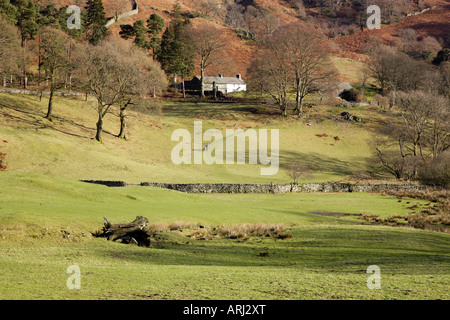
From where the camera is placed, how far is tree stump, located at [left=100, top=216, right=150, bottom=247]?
21984mm

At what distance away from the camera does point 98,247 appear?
1997cm

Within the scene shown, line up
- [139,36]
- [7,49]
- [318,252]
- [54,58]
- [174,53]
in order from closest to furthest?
[318,252]
[7,49]
[54,58]
[139,36]
[174,53]

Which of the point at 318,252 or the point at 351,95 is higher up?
the point at 351,95

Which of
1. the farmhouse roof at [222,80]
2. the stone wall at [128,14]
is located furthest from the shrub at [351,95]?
the stone wall at [128,14]

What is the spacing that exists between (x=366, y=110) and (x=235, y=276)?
92983mm

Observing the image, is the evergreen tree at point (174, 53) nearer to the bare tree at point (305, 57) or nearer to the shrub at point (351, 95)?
the bare tree at point (305, 57)

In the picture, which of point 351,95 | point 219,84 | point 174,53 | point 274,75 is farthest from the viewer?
point 219,84

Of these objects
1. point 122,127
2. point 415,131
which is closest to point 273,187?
point 122,127

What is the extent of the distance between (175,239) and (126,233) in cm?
299

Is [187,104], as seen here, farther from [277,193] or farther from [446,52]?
[446,52]

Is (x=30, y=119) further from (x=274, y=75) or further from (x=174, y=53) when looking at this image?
(x=174, y=53)

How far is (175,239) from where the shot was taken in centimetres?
2405

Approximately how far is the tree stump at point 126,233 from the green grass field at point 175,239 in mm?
708
